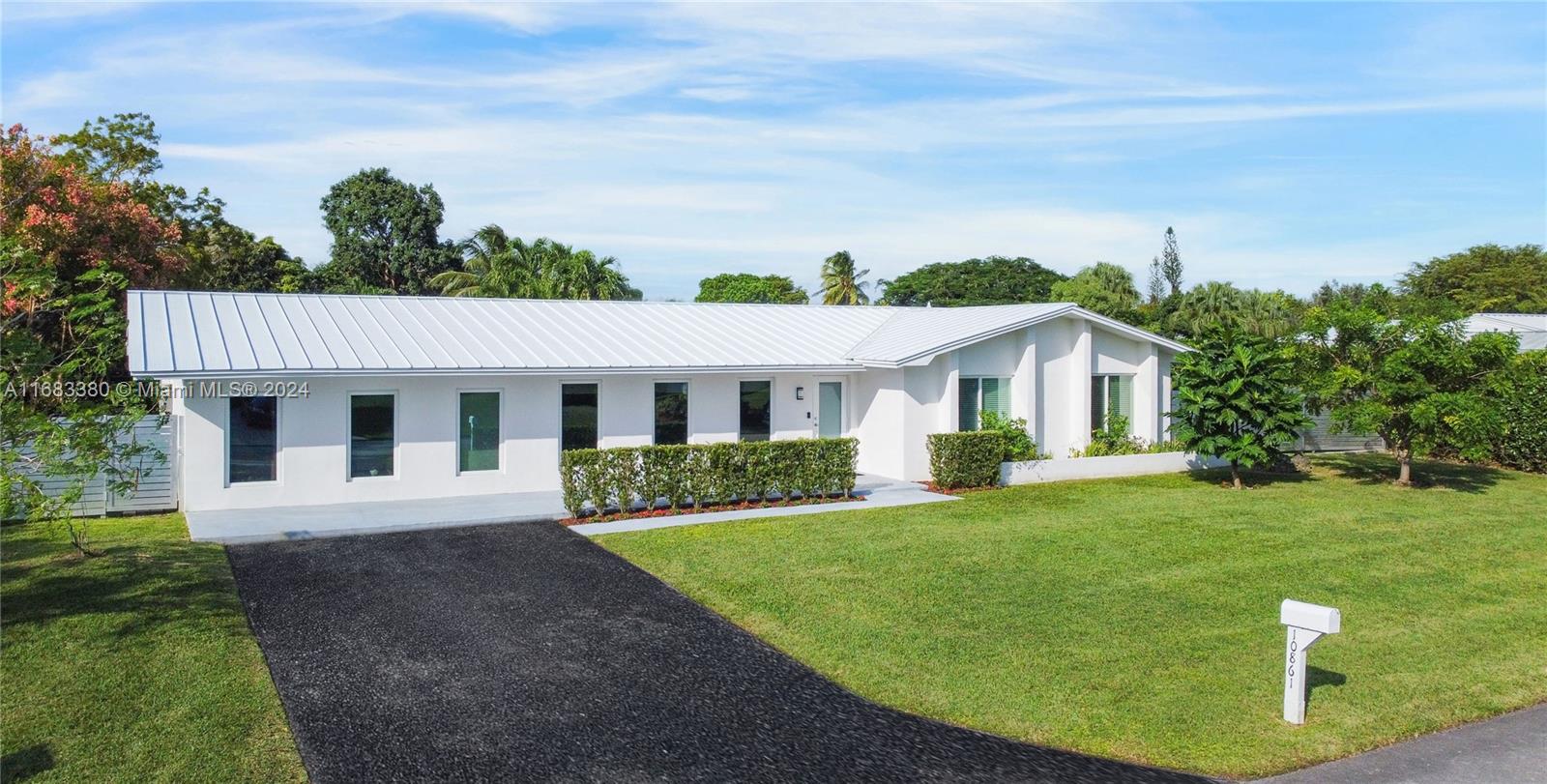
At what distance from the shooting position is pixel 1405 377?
17.8 meters

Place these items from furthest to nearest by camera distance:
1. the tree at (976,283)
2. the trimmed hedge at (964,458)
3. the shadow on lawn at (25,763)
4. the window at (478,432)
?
the tree at (976,283) → the trimmed hedge at (964,458) → the window at (478,432) → the shadow on lawn at (25,763)

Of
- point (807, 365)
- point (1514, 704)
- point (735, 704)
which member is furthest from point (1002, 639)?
point (807, 365)

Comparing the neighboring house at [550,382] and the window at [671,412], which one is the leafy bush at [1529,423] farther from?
the window at [671,412]

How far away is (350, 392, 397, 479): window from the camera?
621 inches

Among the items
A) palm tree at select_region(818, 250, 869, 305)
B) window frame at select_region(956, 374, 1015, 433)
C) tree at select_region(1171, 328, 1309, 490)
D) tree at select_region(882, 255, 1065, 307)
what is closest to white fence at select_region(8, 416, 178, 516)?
window frame at select_region(956, 374, 1015, 433)

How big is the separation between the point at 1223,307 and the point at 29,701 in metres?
48.1

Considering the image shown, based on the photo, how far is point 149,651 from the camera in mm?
7934

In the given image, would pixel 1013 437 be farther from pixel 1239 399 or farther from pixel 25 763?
pixel 25 763

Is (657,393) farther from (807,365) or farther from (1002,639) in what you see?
(1002,639)

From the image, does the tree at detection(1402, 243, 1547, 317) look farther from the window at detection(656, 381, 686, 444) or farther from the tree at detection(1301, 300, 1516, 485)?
the window at detection(656, 381, 686, 444)

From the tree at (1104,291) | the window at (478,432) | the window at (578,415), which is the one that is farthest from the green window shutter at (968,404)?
the tree at (1104,291)

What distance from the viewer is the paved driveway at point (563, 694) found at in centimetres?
613

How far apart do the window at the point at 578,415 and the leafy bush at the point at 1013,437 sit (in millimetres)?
7764

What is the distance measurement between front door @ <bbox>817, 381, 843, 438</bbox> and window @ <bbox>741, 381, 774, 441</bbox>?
119 centimetres
